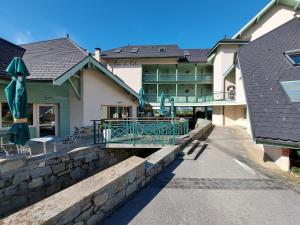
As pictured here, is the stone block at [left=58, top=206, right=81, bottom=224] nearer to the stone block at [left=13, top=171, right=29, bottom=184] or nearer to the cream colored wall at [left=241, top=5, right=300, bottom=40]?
the stone block at [left=13, top=171, right=29, bottom=184]

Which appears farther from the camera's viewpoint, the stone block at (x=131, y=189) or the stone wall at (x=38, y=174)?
the stone wall at (x=38, y=174)

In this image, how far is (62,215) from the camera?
91.0 inches

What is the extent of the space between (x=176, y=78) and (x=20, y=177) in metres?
24.7

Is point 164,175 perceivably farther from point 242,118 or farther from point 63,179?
point 242,118

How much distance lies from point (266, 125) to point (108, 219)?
606 cm

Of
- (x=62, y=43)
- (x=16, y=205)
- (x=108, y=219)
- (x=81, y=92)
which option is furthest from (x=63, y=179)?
(x=62, y=43)

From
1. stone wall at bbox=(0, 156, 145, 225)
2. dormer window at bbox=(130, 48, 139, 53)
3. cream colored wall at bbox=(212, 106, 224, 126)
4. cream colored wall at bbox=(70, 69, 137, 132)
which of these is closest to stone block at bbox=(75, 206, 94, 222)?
stone wall at bbox=(0, 156, 145, 225)

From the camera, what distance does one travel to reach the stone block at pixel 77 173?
23.2 ft

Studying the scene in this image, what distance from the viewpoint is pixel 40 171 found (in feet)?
19.2

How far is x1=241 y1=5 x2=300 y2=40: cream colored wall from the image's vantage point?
19.3 metres

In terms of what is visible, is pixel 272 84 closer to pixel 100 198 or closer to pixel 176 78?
pixel 100 198

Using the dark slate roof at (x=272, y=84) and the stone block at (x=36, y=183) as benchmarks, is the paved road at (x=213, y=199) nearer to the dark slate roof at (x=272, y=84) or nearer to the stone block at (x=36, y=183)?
the dark slate roof at (x=272, y=84)

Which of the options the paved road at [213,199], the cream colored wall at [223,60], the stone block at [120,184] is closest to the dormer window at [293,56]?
the paved road at [213,199]

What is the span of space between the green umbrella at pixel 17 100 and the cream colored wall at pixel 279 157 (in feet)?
28.1
